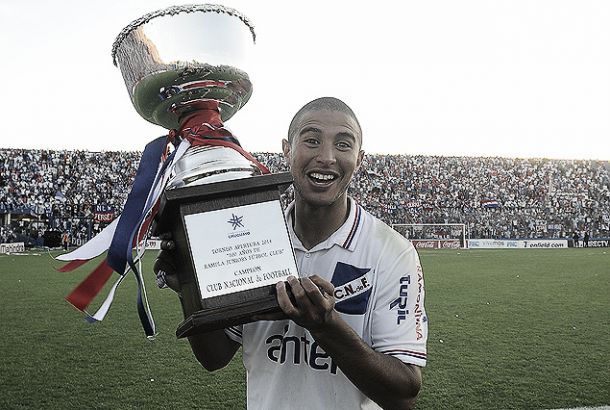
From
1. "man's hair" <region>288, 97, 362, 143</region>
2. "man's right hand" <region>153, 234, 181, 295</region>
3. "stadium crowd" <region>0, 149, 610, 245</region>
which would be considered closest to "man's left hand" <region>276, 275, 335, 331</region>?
"man's right hand" <region>153, 234, 181, 295</region>

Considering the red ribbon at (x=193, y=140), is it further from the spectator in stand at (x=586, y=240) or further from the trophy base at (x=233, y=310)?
the spectator in stand at (x=586, y=240)

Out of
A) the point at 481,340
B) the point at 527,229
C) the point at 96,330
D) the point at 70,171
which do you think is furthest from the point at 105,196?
the point at 481,340

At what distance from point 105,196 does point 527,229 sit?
22.8 metres

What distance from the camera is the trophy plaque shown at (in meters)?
1.45

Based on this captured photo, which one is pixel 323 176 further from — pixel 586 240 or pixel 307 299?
pixel 586 240

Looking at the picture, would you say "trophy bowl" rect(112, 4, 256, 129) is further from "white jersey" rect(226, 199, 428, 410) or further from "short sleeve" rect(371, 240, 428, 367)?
"short sleeve" rect(371, 240, 428, 367)

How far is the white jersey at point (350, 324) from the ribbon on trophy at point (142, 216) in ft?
1.11

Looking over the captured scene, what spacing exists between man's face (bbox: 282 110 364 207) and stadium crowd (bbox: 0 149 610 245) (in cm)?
2841

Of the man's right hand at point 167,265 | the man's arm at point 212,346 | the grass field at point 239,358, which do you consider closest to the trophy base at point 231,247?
the man's right hand at point 167,265

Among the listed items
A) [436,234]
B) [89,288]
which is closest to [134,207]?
[89,288]

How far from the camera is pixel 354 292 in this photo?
5.78 ft

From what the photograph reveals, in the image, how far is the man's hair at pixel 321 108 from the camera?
1.78m

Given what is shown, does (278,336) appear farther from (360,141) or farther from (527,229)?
(527,229)

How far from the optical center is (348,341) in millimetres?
1523
